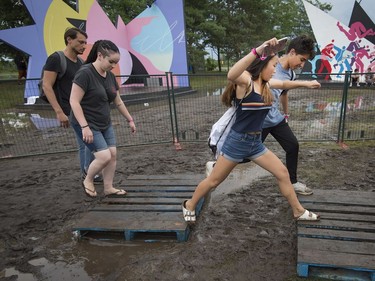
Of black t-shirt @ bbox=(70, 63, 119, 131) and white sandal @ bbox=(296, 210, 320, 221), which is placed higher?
black t-shirt @ bbox=(70, 63, 119, 131)

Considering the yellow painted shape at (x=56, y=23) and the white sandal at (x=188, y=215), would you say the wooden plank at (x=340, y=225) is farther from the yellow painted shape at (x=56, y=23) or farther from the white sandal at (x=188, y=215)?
the yellow painted shape at (x=56, y=23)

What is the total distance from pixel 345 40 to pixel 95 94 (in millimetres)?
18677

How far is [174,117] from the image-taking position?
7.80 metres

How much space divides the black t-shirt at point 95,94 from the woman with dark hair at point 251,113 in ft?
4.81

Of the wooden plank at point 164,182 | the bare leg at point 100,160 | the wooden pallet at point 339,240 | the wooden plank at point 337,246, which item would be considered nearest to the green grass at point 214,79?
the wooden plank at point 164,182

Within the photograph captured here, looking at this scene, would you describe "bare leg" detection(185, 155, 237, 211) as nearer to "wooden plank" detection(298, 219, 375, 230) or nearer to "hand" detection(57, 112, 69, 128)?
"wooden plank" detection(298, 219, 375, 230)

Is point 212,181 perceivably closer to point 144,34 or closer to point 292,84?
point 292,84

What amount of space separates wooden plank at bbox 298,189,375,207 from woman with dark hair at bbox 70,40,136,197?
228cm

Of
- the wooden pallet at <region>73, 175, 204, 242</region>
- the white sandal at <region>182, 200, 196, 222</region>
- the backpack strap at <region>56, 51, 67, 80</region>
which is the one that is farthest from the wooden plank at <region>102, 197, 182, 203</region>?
the backpack strap at <region>56, 51, 67, 80</region>

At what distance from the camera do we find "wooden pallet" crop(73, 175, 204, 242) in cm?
321

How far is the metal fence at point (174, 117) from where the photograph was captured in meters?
7.14

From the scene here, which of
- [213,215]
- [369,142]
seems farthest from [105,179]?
→ [369,142]

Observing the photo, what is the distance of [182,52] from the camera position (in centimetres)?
1648

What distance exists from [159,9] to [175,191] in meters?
14.5
